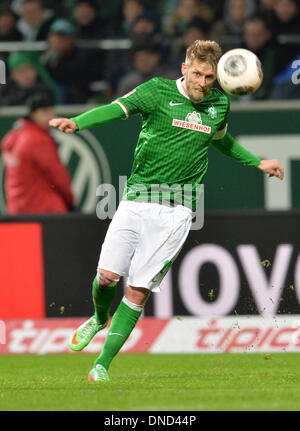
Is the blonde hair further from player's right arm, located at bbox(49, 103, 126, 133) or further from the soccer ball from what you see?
player's right arm, located at bbox(49, 103, 126, 133)

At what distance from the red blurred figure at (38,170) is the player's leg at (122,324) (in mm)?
4702

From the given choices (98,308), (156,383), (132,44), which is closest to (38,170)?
(132,44)

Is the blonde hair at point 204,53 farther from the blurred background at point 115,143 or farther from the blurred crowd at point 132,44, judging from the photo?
the blurred crowd at point 132,44

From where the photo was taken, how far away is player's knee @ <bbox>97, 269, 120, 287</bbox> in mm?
7535

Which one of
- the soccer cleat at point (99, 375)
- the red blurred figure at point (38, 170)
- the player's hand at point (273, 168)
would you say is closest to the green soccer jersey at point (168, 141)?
the player's hand at point (273, 168)

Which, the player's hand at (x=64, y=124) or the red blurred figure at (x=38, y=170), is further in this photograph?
the red blurred figure at (x=38, y=170)

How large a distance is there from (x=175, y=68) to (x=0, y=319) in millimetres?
Result: 4354

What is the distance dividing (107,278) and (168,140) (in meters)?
1.10

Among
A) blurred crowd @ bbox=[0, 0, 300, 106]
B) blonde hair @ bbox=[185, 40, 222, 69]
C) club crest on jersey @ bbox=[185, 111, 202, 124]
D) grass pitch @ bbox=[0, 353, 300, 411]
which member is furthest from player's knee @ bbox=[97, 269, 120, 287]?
blurred crowd @ bbox=[0, 0, 300, 106]

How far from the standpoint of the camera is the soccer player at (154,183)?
748 cm

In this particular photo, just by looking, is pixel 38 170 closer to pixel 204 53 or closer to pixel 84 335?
pixel 84 335

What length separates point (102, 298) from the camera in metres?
7.89
